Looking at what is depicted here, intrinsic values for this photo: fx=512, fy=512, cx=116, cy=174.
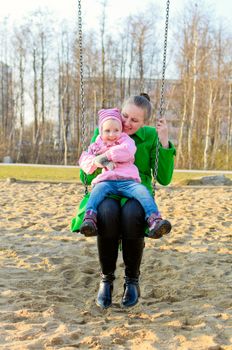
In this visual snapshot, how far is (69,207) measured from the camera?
7.72m

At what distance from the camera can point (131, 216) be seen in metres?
2.82

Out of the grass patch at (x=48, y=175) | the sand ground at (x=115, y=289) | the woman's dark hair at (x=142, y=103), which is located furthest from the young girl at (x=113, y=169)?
the grass patch at (x=48, y=175)

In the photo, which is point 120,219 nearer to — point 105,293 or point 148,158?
point 105,293

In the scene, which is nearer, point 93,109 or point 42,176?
point 42,176

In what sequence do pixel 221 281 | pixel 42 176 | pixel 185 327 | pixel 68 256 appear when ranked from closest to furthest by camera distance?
pixel 185 327, pixel 221 281, pixel 68 256, pixel 42 176

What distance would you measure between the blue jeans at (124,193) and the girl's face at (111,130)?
0.27 meters

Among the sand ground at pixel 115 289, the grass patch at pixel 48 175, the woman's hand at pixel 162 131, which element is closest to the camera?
the sand ground at pixel 115 289

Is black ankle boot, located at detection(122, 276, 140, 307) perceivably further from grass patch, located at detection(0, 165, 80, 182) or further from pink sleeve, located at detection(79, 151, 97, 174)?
grass patch, located at detection(0, 165, 80, 182)

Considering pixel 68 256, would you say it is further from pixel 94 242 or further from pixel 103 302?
pixel 103 302

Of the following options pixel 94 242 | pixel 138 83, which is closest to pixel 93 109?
pixel 138 83

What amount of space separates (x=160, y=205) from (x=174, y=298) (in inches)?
182

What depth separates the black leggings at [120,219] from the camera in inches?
111

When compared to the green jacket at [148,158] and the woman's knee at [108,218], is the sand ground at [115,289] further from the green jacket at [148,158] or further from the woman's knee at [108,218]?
the green jacket at [148,158]

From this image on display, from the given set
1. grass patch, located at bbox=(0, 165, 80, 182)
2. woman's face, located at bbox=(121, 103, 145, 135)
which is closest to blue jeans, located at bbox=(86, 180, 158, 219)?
woman's face, located at bbox=(121, 103, 145, 135)
